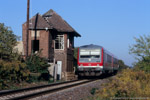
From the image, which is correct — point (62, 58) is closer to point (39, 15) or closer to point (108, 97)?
point (39, 15)

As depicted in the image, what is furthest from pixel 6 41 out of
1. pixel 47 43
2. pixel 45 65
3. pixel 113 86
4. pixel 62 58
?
pixel 113 86

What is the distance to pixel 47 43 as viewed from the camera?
1134 inches

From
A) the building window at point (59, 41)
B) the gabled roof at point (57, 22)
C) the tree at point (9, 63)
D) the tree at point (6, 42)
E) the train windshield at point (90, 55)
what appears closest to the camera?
the tree at point (9, 63)

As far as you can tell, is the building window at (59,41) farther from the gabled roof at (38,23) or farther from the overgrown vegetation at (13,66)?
the overgrown vegetation at (13,66)

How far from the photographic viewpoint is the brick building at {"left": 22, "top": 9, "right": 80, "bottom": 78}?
2892 centimetres

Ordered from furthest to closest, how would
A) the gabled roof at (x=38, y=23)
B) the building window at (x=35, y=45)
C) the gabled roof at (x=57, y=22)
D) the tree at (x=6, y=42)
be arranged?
1. the gabled roof at (x=57, y=22)
2. the building window at (x=35, y=45)
3. the gabled roof at (x=38, y=23)
4. the tree at (x=6, y=42)

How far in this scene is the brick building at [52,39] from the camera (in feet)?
94.9

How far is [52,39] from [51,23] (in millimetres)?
2153

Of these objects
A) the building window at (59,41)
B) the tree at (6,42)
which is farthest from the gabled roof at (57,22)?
→ the tree at (6,42)

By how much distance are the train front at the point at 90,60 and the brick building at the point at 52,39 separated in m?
3.71

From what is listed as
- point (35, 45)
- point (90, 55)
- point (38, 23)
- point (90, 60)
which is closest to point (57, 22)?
point (38, 23)

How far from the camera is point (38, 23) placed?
29.5 m

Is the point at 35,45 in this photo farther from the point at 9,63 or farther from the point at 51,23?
the point at 9,63

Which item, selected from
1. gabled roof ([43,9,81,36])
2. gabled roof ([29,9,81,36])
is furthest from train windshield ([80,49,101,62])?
gabled roof ([43,9,81,36])
